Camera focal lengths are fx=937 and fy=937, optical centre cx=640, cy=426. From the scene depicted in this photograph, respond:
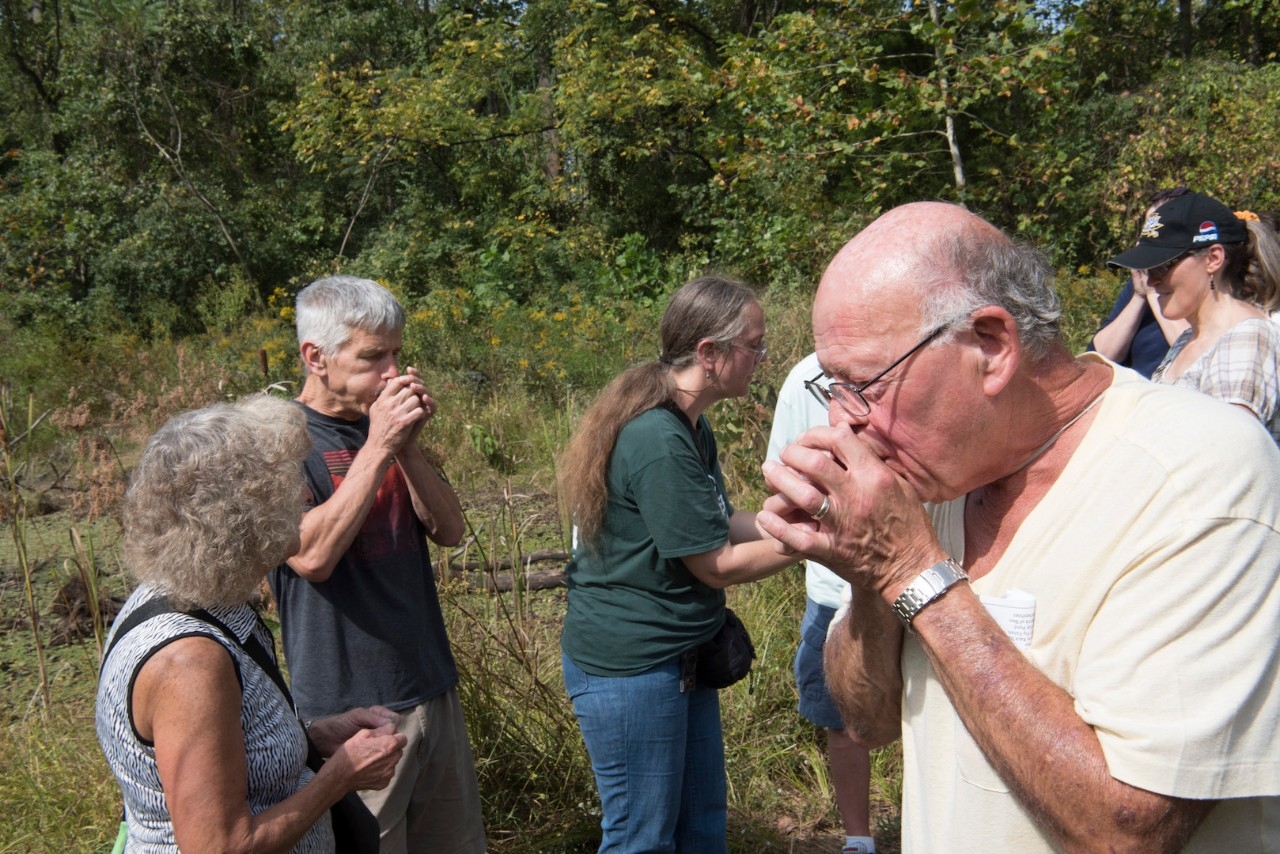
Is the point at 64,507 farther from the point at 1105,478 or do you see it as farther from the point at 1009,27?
the point at 1009,27

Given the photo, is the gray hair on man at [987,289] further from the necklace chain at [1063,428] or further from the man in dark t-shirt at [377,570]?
the man in dark t-shirt at [377,570]

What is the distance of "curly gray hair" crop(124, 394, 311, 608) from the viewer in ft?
5.91

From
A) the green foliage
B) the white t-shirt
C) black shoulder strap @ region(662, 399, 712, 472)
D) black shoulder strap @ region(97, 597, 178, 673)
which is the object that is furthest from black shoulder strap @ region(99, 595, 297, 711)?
the green foliage

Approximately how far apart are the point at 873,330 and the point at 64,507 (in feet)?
23.7

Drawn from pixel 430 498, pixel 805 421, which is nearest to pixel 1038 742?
pixel 430 498

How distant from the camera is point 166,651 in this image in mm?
1688

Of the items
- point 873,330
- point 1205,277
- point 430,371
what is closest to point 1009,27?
point 1205,277

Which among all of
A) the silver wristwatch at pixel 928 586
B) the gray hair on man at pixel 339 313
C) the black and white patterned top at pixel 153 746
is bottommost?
the black and white patterned top at pixel 153 746

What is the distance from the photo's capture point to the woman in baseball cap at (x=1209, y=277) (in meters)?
2.91

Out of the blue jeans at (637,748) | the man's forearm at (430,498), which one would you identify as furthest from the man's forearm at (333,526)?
the blue jeans at (637,748)

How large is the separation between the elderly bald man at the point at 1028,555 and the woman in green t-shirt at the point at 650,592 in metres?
0.91

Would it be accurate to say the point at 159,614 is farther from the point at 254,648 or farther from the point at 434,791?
the point at 434,791

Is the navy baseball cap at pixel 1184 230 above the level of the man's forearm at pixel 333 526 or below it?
above

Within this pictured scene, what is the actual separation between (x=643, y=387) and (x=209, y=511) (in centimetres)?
120
